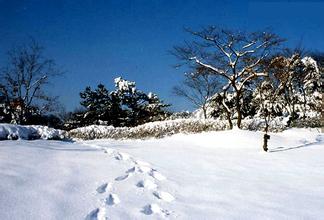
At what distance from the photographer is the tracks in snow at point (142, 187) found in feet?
12.6

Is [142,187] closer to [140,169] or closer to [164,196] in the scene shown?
[164,196]

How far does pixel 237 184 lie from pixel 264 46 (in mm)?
11800

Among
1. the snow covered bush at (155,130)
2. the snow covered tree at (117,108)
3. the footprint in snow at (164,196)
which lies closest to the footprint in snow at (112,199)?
the footprint in snow at (164,196)

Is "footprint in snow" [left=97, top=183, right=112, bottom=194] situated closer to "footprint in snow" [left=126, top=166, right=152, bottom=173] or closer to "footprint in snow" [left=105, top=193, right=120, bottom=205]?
"footprint in snow" [left=105, top=193, right=120, bottom=205]

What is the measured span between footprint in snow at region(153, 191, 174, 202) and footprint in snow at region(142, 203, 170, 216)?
0.34 m

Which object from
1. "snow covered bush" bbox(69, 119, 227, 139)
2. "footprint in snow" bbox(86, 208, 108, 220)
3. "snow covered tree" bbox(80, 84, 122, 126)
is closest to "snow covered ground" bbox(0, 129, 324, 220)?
"footprint in snow" bbox(86, 208, 108, 220)

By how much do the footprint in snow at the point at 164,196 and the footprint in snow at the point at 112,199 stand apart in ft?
1.92

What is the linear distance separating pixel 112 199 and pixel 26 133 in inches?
326

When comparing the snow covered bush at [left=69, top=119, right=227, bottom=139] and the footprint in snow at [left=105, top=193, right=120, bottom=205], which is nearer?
the footprint in snow at [left=105, top=193, right=120, bottom=205]

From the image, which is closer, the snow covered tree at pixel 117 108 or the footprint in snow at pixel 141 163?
the footprint in snow at pixel 141 163

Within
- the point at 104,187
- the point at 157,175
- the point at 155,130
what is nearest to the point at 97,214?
the point at 104,187

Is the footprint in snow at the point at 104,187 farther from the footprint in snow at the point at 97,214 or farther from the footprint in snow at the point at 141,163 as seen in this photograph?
the footprint in snow at the point at 141,163

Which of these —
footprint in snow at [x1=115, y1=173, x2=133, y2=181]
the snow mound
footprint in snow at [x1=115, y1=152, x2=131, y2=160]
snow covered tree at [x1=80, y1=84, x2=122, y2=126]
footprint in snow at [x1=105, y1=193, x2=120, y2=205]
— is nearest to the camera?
footprint in snow at [x1=105, y1=193, x2=120, y2=205]

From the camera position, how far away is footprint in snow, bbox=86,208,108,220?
11.6ft
